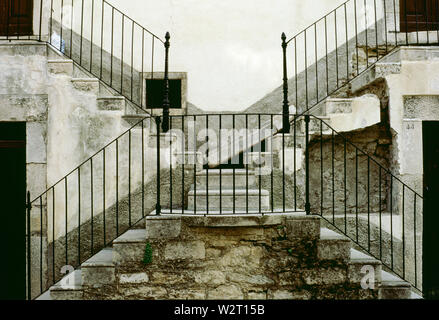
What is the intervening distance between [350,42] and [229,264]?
184 inches

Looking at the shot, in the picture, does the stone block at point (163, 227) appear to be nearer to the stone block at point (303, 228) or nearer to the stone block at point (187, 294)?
the stone block at point (187, 294)

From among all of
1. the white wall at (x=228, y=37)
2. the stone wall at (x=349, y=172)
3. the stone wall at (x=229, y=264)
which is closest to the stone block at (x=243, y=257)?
the stone wall at (x=229, y=264)

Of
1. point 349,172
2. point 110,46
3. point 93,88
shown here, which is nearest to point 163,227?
point 93,88

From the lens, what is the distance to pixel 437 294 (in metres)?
5.75

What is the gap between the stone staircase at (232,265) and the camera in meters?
3.91

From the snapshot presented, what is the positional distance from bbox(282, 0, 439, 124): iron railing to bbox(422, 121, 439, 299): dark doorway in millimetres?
1539

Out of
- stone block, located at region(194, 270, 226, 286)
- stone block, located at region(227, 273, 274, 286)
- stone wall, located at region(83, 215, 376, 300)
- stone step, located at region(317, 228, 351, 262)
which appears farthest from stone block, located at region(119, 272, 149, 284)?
stone step, located at region(317, 228, 351, 262)

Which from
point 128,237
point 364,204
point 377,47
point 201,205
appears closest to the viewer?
point 128,237

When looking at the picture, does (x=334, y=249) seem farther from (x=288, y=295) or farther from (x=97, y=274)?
(x=97, y=274)

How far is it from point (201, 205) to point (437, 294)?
4122 mm

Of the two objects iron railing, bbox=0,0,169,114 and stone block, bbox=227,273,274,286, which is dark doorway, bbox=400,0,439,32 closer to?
iron railing, bbox=0,0,169,114
